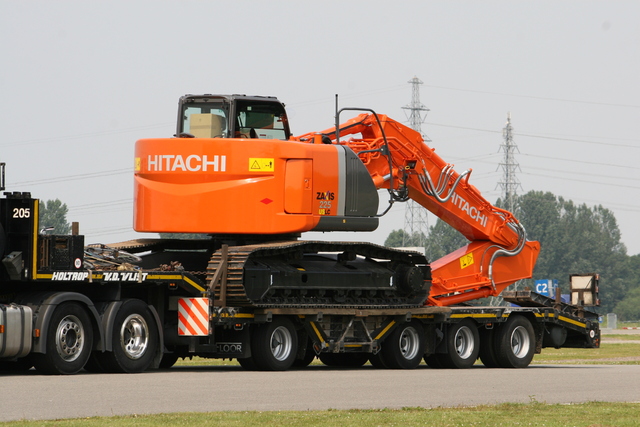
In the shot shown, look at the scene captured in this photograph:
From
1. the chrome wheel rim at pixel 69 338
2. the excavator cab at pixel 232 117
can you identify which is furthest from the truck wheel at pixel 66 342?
the excavator cab at pixel 232 117

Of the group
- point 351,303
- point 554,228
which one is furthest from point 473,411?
point 554,228

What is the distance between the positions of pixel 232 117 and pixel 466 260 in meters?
7.70

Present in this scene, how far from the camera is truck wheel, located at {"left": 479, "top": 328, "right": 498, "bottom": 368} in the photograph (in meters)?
27.9

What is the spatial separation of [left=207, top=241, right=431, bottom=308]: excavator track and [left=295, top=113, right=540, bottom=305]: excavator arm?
1.37m

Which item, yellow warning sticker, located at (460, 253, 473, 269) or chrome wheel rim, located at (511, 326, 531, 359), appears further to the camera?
yellow warning sticker, located at (460, 253, 473, 269)

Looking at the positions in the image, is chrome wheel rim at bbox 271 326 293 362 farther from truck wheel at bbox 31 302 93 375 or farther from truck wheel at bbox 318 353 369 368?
truck wheel at bbox 31 302 93 375

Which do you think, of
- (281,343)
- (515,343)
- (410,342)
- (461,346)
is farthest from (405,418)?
(515,343)

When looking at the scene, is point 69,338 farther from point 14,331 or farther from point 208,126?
point 208,126

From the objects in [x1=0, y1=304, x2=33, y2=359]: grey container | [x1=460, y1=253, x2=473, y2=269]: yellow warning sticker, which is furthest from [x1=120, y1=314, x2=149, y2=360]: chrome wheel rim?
[x1=460, y1=253, x2=473, y2=269]: yellow warning sticker

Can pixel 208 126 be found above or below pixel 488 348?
above

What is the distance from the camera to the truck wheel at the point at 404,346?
25.9m

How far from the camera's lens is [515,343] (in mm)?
28266

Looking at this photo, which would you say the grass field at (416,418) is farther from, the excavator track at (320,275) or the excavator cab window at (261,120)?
the excavator cab window at (261,120)

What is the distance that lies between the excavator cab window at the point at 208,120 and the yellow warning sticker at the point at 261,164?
855 millimetres
